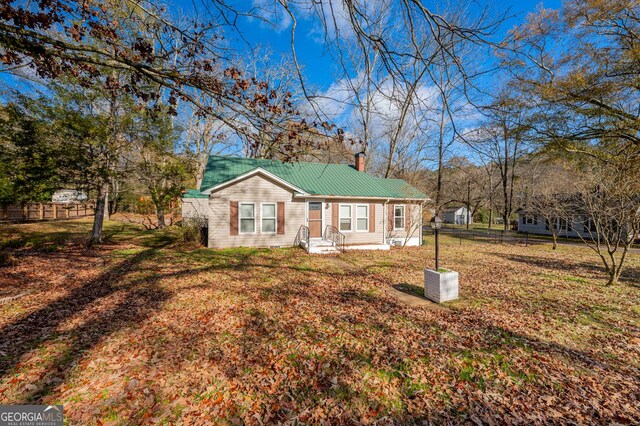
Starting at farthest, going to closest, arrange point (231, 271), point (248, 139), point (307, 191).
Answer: point (307, 191)
point (231, 271)
point (248, 139)

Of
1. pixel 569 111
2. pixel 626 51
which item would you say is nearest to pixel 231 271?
pixel 569 111

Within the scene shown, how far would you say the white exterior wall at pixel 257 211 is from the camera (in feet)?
41.7

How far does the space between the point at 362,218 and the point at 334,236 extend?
2104 mm

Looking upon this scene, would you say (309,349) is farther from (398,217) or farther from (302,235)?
(398,217)

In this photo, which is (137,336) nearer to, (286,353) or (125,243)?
(286,353)

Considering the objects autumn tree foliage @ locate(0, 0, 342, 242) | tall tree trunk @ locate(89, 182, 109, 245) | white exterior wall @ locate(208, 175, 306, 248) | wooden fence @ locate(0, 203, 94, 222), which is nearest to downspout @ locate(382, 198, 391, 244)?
white exterior wall @ locate(208, 175, 306, 248)

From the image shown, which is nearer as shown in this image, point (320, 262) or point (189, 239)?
point (320, 262)

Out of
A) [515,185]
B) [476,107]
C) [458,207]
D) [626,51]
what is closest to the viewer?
[476,107]

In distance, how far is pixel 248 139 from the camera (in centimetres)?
396

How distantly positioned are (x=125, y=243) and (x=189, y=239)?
3431 millimetres

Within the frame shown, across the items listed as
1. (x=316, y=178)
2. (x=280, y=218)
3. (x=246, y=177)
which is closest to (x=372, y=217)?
(x=316, y=178)

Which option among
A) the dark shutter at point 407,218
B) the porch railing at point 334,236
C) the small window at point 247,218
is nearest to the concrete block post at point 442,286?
the porch railing at point 334,236

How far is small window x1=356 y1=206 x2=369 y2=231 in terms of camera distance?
49.4 feet

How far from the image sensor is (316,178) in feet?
50.9
